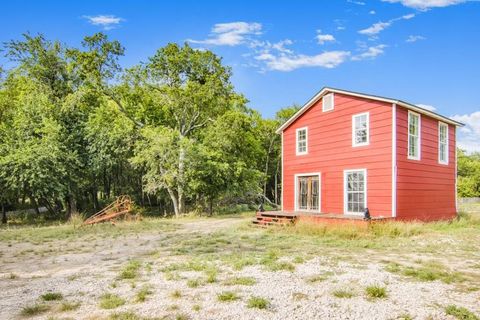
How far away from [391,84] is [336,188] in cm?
1185

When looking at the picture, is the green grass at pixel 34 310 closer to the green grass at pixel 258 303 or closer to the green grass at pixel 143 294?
the green grass at pixel 143 294

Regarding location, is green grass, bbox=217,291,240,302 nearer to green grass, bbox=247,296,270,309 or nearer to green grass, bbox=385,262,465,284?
green grass, bbox=247,296,270,309

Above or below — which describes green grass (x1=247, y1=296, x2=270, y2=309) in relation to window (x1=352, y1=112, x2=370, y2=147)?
below

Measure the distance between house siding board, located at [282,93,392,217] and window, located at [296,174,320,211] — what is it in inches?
13.3

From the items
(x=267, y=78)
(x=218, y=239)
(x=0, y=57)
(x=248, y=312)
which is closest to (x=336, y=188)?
(x=218, y=239)

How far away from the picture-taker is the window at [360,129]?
14.8 m

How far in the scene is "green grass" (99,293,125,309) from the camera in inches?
202

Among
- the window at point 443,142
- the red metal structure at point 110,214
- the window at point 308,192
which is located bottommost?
the red metal structure at point 110,214

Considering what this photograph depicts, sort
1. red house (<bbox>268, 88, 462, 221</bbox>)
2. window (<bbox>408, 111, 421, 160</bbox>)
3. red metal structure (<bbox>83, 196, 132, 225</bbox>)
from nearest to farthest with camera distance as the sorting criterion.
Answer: red house (<bbox>268, 88, 462, 221</bbox>) < window (<bbox>408, 111, 421, 160</bbox>) < red metal structure (<bbox>83, 196, 132, 225</bbox>)

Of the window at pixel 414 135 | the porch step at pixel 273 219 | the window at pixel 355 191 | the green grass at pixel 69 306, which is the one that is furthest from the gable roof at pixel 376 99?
the green grass at pixel 69 306

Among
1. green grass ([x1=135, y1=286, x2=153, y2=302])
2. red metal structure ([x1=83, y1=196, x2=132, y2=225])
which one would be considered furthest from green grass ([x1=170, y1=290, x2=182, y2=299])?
red metal structure ([x1=83, y1=196, x2=132, y2=225])

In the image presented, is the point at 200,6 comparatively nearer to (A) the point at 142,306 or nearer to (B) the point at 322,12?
(B) the point at 322,12

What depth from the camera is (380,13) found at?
17.4 m

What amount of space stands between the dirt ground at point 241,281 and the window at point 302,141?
7144mm
